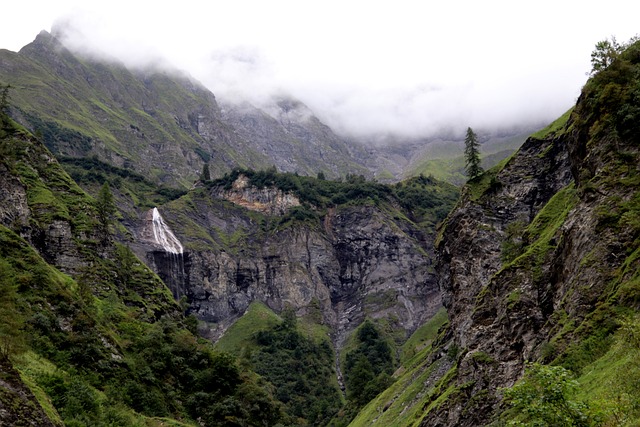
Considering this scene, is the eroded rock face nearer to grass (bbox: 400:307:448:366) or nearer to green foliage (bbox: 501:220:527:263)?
green foliage (bbox: 501:220:527:263)

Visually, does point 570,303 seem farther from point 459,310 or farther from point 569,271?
point 459,310

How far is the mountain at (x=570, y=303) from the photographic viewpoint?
2142 centimetres

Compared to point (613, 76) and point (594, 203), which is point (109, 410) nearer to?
→ point (594, 203)

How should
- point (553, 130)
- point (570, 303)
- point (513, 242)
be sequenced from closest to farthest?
point (570, 303)
point (513, 242)
point (553, 130)

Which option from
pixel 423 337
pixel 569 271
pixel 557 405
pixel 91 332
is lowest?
pixel 423 337

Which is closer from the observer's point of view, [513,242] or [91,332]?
[91,332]

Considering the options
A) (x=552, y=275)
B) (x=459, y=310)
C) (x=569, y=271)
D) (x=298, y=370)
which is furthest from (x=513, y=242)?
(x=298, y=370)

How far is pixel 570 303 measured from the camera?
4675cm

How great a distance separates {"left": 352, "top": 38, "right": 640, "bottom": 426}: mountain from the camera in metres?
21.4

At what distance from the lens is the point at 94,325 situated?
224 ft

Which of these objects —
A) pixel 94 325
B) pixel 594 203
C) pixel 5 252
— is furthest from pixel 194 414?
pixel 594 203

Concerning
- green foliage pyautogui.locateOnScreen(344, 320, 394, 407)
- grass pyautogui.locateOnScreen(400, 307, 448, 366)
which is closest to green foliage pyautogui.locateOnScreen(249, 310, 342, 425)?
green foliage pyautogui.locateOnScreen(344, 320, 394, 407)

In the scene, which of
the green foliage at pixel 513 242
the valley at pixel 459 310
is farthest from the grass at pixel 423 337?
the green foliage at pixel 513 242

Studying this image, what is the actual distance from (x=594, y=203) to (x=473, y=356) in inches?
1017
